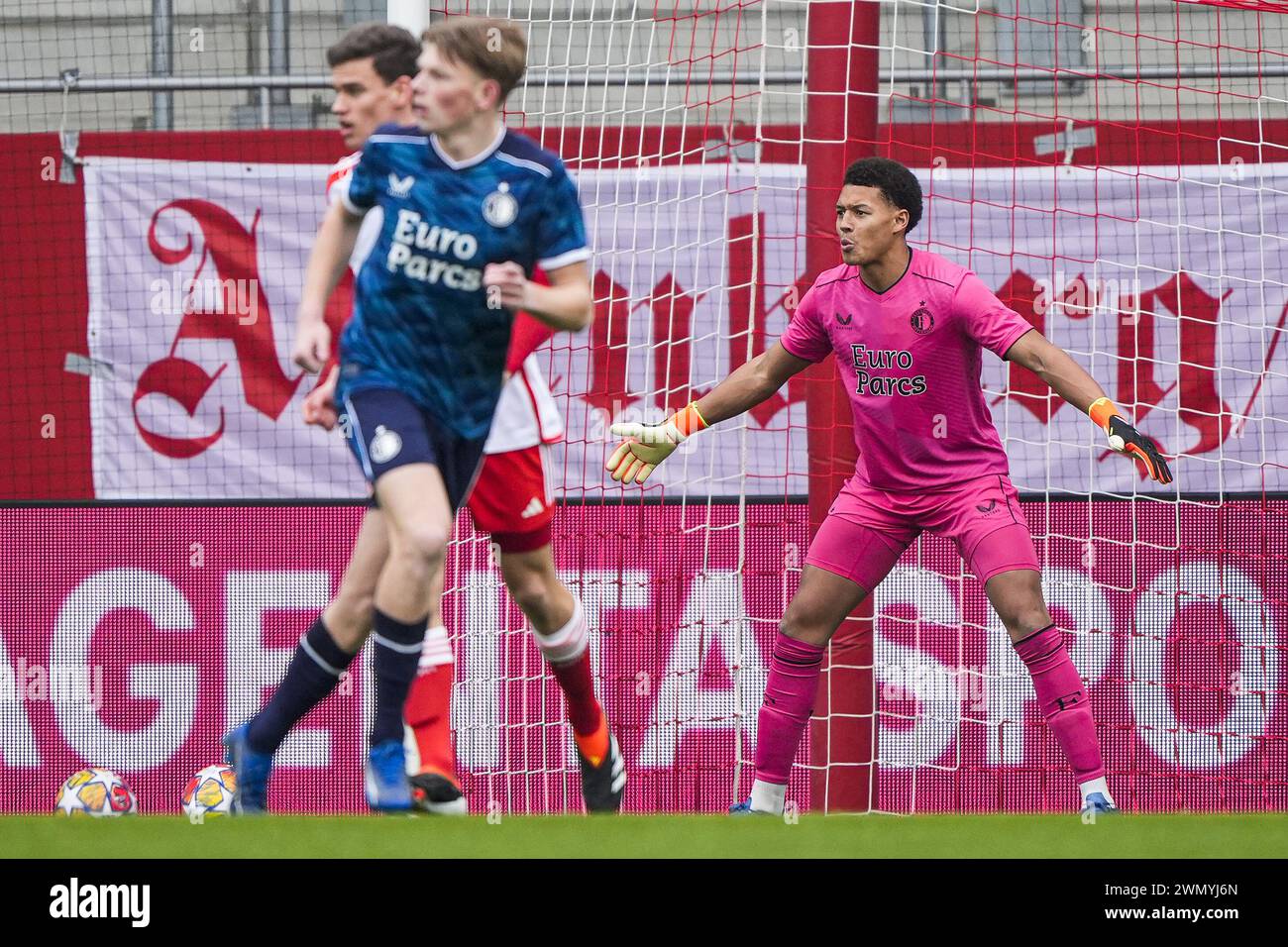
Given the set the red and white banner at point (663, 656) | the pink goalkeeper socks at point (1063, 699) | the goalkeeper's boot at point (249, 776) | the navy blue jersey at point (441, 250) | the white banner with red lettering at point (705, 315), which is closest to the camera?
the navy blue jersey at point (441, 250)

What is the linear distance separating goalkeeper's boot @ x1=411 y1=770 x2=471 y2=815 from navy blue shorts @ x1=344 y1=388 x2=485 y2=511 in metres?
0.81

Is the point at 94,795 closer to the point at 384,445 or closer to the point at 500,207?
the point at 384,445

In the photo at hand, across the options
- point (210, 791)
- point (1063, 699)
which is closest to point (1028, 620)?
point (1063, 699)

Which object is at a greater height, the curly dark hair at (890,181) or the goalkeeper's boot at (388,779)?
the curly dark hair at (890,181)

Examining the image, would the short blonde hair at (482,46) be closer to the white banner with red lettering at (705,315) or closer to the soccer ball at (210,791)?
the white banner with red lettering at (705,315)

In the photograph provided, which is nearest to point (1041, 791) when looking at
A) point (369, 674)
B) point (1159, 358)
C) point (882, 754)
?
point (882, 754)

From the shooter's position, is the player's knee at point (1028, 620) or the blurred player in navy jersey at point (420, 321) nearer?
the blurred player in navy jersey at point (420, 321)

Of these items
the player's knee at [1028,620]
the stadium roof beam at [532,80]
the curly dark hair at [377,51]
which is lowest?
the player's knee at [1028,620]

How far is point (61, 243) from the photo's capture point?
7.36 metres

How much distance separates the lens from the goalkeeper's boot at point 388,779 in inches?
146

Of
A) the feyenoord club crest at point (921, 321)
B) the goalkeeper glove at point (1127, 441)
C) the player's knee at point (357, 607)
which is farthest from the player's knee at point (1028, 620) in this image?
the player's knee at point (357, 607)

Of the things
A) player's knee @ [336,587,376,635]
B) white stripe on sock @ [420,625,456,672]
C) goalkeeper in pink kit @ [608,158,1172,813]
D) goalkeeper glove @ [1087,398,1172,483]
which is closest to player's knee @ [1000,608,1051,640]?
goalkeeper in pink kit @ [608,158,1172,813]

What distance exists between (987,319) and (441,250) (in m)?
1.84

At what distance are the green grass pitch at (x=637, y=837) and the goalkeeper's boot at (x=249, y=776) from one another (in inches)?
22.8
